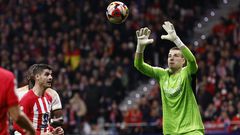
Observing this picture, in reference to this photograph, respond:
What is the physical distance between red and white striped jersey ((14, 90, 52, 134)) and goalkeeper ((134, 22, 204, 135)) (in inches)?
56.6

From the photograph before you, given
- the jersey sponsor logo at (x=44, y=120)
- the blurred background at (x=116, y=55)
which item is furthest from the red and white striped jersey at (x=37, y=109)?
the blurred background at (x=116, y=55)

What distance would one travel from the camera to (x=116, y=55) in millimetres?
22562

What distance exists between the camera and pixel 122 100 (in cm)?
2181

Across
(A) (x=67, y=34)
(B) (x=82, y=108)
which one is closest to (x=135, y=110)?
(B) (x=82, y=108)

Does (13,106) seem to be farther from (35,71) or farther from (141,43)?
(141,43)

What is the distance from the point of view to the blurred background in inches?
739

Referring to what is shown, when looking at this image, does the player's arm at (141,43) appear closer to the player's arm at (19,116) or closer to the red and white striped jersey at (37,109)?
the red and white striped jersey at (37,109)

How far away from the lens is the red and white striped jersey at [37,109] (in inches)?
362

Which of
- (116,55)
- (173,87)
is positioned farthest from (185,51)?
(116,55)

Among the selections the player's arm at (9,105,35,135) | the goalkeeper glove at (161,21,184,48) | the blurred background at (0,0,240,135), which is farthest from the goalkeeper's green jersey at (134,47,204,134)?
the blurred background at (0,0,240,135)

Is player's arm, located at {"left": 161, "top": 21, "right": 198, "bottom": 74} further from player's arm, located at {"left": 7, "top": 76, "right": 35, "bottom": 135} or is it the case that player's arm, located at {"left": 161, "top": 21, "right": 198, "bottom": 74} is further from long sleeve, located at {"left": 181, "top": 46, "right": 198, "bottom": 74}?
player's arm, located at {"left": 7, "top": 76, "right": 35, "bottom": 135}

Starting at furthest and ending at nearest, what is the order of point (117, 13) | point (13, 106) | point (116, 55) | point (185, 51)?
point (116, 55) → point (117, 13) → point (185, 51) → point (13, 106)

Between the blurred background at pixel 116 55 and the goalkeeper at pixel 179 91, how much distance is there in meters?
7.57

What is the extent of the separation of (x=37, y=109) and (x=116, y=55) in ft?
43.8
